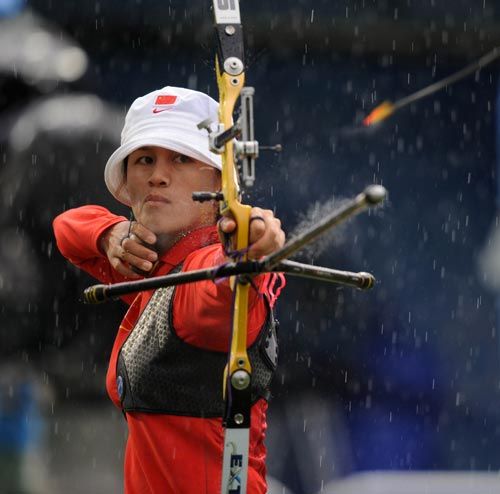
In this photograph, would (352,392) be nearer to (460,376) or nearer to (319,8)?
(460,376)

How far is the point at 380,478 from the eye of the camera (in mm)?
2930

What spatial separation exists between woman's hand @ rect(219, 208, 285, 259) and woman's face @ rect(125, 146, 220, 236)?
41cm

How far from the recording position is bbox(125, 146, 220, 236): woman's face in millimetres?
1754

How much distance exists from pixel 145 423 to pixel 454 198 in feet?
7.62

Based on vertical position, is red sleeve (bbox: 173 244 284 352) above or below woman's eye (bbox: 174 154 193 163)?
below

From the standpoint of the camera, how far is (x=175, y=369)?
1601mm

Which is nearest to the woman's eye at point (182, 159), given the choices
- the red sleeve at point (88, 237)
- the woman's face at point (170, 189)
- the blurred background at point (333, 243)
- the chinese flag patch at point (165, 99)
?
the woman's face at point (170, 189)

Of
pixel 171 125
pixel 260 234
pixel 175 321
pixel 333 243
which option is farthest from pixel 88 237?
pixel 333 243

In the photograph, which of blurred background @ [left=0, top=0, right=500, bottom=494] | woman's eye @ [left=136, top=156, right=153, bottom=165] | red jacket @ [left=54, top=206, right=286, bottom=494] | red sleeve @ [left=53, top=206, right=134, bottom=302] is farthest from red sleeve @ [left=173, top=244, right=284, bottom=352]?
blurred background @ [left=0, top=0, right=500, bottom=494]

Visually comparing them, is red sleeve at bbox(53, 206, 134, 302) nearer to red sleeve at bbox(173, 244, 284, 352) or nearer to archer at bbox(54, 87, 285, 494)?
archer at bbox(54, 87, 285, 494)

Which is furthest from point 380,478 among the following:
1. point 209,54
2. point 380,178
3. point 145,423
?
point 209,54

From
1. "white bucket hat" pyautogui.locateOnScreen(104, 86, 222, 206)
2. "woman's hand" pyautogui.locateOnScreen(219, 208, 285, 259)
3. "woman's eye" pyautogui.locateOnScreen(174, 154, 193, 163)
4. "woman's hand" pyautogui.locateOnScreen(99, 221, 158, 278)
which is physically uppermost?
"white bucket hat" pyautogui.locateOnScreen(104, 86, 222, 206)

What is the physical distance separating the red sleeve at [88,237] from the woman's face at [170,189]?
28 cm

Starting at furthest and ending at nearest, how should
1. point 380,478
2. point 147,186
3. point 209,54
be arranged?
point 380,478, point 147,186, point 209,54
